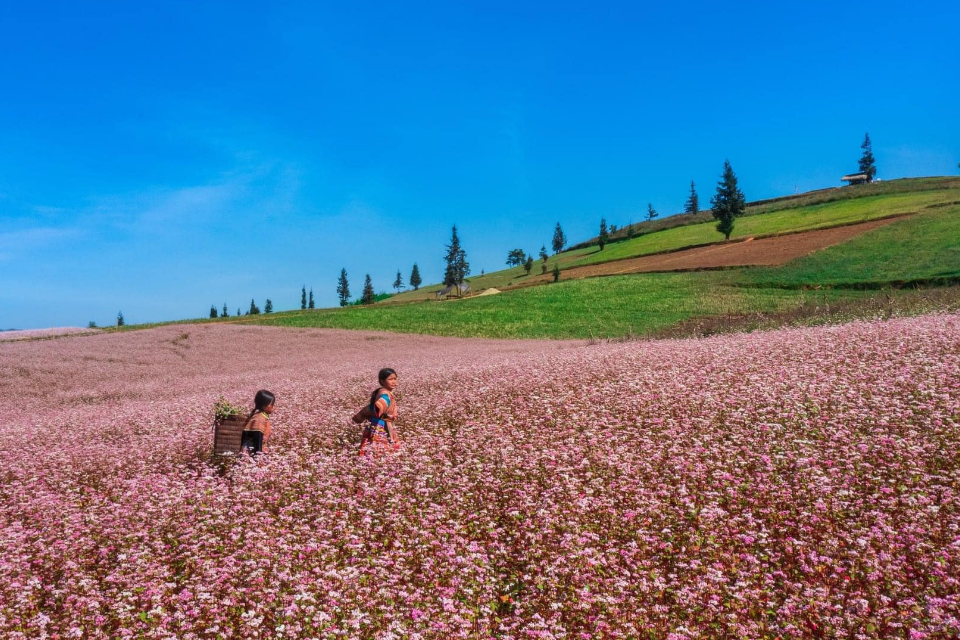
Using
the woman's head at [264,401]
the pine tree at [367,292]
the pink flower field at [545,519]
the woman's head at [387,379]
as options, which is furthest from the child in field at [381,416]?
the pine tree at [367,292]

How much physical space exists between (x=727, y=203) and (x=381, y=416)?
105m

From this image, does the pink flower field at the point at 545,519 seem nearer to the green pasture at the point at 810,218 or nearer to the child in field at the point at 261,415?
the child in field at the point at 261,415

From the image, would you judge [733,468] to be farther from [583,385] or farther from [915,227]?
[915,227]

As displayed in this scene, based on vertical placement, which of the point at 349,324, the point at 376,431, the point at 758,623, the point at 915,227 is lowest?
the point at 758,623

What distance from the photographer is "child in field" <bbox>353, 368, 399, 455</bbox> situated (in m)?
9.77

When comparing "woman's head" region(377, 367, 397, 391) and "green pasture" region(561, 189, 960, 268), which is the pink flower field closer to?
"woman's head" region(377, 367, 397, 391)

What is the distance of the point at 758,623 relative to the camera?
4867 mm

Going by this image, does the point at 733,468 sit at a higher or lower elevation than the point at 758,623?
higher

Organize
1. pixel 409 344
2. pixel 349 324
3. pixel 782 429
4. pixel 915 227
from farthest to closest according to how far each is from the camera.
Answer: pixel 915 227
pixel 349 324
pixel 409 344
pixel 782 429

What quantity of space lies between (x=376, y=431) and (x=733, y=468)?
5.83 metres

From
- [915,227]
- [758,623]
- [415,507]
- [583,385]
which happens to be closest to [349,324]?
[583,385]

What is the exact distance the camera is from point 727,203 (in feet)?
330

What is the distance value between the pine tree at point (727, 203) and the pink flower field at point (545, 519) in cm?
8910

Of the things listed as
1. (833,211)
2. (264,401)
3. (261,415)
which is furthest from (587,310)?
(833,211)
